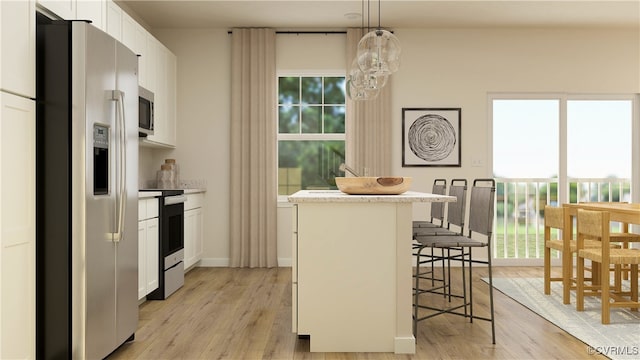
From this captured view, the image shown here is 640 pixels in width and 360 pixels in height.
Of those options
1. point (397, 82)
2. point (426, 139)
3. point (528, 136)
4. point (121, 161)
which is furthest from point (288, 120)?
point (121, 161)

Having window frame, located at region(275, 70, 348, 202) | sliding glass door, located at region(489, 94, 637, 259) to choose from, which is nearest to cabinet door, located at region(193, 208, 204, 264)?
window frame, located at region(275, 70, 348, 202)

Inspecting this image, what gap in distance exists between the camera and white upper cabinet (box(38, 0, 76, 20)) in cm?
268

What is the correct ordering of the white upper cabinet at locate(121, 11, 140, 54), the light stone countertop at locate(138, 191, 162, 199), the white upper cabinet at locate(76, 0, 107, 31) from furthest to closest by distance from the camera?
the white upper cabinet at locate(121, 11, 140, 54) → the light stone countertop at locate(138, 191, 162, 199) → the white upper cabinet at locate(76, 0, 107, 31)

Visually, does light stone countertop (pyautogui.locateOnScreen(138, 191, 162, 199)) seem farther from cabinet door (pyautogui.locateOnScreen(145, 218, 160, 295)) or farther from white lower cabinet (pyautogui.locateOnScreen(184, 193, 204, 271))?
white lower cabinet (pyautogui.locateOnScreen(184, 193, 204, 271))

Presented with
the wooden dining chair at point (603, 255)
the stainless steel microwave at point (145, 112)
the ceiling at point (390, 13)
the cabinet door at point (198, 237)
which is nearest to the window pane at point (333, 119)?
the ceiling at point (390, 13)

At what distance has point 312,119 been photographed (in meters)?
6.17

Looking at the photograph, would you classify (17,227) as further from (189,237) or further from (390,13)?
(390,13)

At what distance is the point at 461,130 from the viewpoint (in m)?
6.06

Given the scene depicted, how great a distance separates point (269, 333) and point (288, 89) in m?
3.50

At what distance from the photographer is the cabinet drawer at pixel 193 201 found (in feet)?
17.6

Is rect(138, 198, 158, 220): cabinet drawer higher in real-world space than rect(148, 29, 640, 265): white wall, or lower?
lower

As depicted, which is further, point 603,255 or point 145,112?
point 145,112

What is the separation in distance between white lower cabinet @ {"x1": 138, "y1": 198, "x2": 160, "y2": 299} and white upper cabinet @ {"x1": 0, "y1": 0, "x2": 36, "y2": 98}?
5.31 feet

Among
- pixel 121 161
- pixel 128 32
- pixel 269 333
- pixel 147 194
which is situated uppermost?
pixel 128 32
